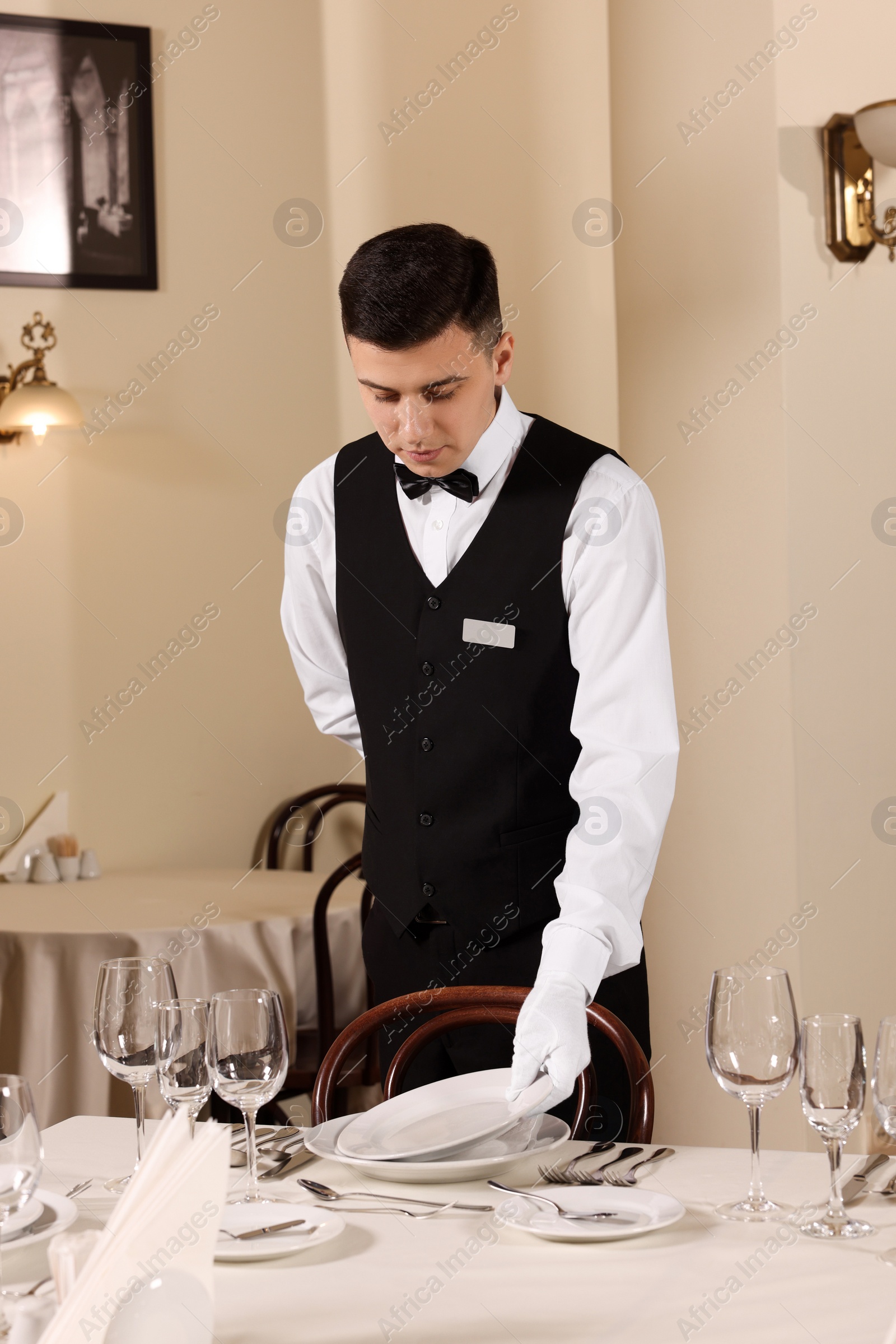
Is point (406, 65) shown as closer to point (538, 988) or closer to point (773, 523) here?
point (773, 523)

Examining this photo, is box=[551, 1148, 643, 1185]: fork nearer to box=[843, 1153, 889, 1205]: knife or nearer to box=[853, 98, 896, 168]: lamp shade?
box=[843, 1153, 889, 1205]: knife

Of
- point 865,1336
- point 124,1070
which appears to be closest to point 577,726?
point 124,1070

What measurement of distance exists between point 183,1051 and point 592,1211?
1.23 ft

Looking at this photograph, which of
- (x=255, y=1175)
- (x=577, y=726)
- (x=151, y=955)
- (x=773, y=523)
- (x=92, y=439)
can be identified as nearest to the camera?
(x=255, y=1175)

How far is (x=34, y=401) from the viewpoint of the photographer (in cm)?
361

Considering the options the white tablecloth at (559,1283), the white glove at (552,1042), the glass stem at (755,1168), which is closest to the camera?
the white tablecloth at (559,1283)

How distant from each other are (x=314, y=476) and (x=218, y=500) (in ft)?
6.89

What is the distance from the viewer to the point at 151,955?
284cm

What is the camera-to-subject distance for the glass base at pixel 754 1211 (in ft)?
3.69

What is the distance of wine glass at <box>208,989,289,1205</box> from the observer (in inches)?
46.6

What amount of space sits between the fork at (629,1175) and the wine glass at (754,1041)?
4.0 inches

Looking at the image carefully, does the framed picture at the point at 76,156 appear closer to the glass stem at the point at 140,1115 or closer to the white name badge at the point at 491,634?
the white name badge at the point at 491,634

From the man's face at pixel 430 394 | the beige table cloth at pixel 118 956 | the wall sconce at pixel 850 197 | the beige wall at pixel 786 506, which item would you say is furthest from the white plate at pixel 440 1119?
the wall sconce at pixel 850 197

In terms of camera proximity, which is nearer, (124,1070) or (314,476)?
(124,1070)
